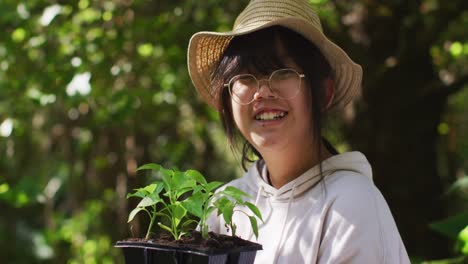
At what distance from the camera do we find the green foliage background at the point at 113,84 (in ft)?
11.9

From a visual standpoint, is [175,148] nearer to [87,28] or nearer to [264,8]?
[87,28]

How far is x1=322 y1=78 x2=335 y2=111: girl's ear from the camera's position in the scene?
83.4 inches

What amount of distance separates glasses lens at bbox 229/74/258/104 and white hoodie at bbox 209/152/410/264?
288 mm

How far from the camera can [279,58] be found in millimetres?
1959

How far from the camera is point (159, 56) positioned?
4.30 m

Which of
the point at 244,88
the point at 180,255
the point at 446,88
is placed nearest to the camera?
the point at 180,255

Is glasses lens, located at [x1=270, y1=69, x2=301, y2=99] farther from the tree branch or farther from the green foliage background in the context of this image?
the tree branch

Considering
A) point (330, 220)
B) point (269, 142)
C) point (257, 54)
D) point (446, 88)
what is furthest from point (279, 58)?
point (446, 88)

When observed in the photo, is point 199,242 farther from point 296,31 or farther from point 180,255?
point 296,31

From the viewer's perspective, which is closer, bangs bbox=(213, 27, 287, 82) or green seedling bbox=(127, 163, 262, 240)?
green seedling bbox=(127, 163, 262, 240)

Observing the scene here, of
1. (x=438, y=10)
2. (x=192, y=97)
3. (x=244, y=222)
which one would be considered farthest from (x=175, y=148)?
(x=244, y=222)

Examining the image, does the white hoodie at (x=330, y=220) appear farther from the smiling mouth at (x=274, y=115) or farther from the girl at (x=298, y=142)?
the smiling mouth at (x=274, y=115)

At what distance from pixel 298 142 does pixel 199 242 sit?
1.83ft

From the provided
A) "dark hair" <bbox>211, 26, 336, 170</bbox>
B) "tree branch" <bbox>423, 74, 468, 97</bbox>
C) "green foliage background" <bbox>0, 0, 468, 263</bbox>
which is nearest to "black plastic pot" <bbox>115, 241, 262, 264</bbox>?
"dark hair" <bbox>211, 26, 336, 170</bbox>
